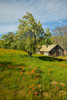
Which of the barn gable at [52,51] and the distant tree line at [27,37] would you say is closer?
the distant tree line at [27,37]

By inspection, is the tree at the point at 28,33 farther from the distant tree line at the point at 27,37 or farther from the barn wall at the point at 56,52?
the barn wall at the point at 56,52

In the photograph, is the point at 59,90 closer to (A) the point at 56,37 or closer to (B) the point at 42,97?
(B) the point at 42,97

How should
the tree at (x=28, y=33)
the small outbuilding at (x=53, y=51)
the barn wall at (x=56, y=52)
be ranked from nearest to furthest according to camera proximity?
the tree at (x=28, y=33)
the small outbuilding at (x=53, y=51)
the barn wall at (x=56, y=52)

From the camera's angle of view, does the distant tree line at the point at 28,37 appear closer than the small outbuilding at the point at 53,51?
Yes

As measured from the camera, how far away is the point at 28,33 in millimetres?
15102

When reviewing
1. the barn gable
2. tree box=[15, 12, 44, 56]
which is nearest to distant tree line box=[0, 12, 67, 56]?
tree box=[15, 12, 44, 56]

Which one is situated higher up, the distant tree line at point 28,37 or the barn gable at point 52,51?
the distant tree line at point 28,37

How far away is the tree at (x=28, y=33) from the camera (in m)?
14.3

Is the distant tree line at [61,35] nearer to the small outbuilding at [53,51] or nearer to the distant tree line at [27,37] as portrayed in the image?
the small outbuilding at [53,51]

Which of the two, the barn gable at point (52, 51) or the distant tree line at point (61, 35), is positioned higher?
the distant tree line at point (61, 35)

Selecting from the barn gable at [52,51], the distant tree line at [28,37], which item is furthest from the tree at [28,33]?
the barn gable at [52,51]

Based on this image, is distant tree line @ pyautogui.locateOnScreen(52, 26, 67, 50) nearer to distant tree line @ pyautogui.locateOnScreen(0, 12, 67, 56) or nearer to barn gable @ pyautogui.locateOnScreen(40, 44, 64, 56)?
barn gable @ pyautogui.locateOnScreen(40, 44, 64, 56)

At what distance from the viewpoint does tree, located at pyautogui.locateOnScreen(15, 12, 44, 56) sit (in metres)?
14.3

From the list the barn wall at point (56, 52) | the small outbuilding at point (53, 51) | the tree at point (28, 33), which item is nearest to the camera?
the tree at point (28, 33)
